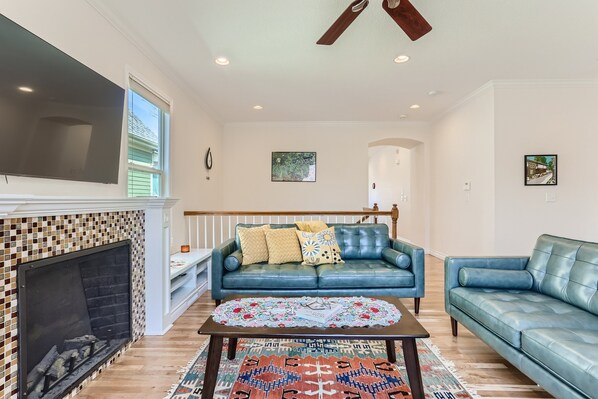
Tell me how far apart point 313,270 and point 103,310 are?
5.64 feet

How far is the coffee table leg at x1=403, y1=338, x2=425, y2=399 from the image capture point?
1534mm

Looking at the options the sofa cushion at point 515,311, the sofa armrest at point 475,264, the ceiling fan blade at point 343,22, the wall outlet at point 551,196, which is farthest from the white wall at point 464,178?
the ceiling fan blade at point 343,22

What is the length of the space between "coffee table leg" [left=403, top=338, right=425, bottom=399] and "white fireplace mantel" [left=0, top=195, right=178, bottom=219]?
193 centimetres

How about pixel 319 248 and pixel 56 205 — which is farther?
pixel 319 248

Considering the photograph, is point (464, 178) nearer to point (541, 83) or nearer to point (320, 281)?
point (541, 83)

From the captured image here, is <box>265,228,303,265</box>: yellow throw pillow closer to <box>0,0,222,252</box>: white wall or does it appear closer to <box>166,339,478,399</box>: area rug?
<box>166,339,478,399</box>: area rug

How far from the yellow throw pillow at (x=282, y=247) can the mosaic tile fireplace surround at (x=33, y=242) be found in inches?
50.7

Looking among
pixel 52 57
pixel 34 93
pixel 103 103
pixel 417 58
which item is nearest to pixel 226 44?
pixel 103 103

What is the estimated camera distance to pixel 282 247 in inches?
122

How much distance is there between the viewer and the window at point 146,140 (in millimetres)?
2760

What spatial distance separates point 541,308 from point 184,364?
7.67ft

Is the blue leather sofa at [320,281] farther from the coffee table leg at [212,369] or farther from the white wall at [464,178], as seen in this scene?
the white wall at [464,178]

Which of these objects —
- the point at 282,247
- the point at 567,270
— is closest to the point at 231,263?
the point at 282,247

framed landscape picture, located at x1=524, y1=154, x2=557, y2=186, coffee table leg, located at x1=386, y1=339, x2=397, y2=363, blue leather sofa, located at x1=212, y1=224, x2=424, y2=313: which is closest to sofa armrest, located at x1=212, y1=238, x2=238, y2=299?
blue leather sofa, located at x1=212, y1=224, x2=424, y2=313
